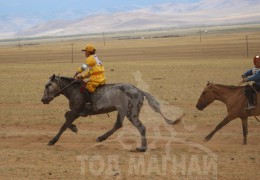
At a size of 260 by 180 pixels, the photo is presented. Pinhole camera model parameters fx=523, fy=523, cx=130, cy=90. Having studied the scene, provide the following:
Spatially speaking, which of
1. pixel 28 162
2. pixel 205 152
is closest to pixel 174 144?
pixel 205 152

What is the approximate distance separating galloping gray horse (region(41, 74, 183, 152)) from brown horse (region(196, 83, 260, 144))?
133 centimetres

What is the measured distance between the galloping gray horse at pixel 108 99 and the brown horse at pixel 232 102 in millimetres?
1330

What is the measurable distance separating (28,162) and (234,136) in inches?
212

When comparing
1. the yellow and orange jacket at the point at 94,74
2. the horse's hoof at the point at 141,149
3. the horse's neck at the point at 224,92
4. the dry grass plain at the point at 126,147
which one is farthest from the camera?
the horse's neck at the point at 224,92

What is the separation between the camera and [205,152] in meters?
11.0

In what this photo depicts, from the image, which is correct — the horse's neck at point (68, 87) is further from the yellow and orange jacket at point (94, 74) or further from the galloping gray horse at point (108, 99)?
the yellow and orange jacket at point (94, 74)

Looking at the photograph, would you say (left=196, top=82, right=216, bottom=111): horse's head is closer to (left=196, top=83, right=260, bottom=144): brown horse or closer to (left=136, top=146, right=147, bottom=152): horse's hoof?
(left=196, top=83, right=260, bottom=144): brown horse

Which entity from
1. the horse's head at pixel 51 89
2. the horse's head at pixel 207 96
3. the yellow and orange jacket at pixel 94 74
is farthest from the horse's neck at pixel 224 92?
the horse's head at pixel 51 89

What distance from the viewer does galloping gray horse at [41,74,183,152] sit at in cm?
1154

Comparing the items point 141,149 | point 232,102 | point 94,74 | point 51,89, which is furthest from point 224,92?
point 51,89

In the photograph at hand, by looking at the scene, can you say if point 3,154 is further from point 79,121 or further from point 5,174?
point 79,121

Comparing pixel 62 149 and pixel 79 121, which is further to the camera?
pixel 79 121

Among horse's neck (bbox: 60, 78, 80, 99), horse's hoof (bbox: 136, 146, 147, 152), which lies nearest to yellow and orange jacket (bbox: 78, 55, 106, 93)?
horse's neck (bbox: 60, 78, 80, 99)

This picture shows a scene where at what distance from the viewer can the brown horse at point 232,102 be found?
1212cm
